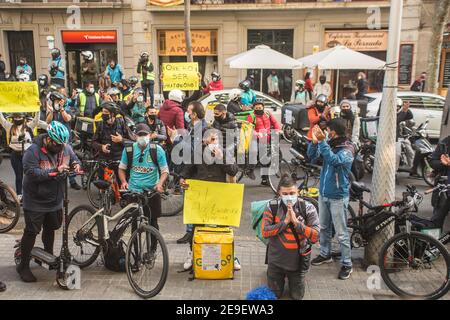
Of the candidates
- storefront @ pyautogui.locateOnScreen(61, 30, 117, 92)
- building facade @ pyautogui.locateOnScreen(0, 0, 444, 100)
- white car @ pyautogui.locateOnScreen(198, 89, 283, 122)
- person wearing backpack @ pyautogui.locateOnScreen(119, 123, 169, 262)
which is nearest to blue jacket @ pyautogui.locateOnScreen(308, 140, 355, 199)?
person wearing backpack @ pyautogui.locateOnScreen(119, 123, 169, 262)

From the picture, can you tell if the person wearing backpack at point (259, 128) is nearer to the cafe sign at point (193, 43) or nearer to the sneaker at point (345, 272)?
the sneaker at point (345, 272)

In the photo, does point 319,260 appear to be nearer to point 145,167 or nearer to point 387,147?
point 387,147

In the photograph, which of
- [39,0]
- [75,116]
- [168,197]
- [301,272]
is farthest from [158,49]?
[301,272]

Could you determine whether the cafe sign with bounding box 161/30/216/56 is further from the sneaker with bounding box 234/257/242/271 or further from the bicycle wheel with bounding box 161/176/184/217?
the sneaker with bounding box 234/257/242/271

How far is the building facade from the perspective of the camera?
20641 millimetres

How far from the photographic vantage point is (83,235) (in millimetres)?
5375

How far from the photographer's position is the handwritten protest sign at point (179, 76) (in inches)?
422

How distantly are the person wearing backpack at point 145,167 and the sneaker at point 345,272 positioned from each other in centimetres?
226

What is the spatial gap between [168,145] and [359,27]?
15.3 meters

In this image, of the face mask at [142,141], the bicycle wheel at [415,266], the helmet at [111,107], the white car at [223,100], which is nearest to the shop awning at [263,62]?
the white car at [223,100]

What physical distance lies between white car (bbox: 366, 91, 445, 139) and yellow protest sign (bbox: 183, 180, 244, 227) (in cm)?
884

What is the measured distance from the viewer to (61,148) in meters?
5.07

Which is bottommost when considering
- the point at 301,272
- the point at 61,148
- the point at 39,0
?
the point at 301,272
